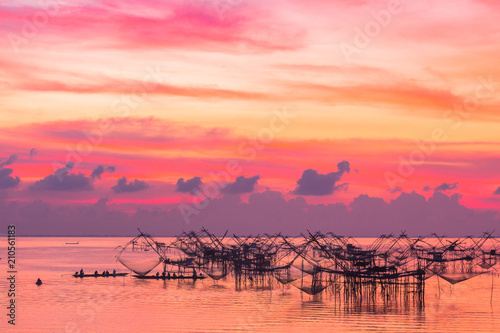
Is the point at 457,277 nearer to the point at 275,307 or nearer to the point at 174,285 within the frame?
the point at 275,307

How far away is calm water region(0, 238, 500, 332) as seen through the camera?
44.4m

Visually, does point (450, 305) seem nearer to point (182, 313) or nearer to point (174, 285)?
point (182, 313)

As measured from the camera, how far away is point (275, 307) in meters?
54.1

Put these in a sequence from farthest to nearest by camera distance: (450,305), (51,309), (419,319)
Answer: (450,305) → (51,309) → (419,319)

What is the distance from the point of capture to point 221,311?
50.7 metres

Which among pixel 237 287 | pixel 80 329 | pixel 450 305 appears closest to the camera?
pixel 80 329

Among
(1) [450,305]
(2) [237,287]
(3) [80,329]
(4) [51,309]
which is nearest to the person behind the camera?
(3) [80,329]

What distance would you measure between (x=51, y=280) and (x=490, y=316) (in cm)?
5250

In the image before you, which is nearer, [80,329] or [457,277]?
[80,329]

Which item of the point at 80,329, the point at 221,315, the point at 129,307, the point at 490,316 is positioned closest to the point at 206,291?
the point at 129,307

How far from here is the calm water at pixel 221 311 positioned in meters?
44.4

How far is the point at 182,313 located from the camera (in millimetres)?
50156

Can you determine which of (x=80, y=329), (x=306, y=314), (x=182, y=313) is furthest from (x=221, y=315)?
(x=80, y=329)

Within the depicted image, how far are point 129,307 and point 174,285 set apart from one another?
18.3 m
